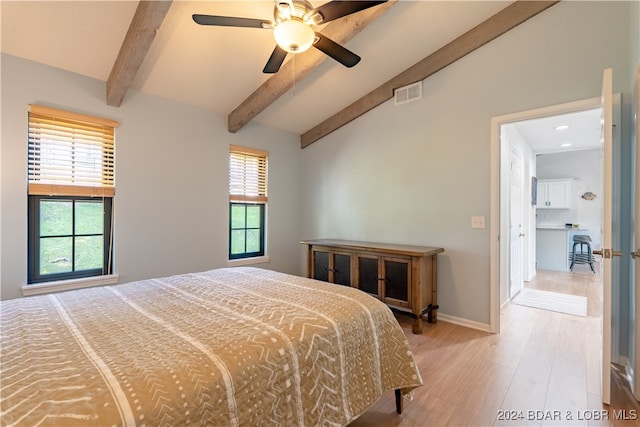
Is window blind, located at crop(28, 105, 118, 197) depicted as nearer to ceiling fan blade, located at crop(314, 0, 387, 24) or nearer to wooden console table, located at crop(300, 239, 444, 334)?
ceiling fan blade, located at crop(314, 0, 387, 24)

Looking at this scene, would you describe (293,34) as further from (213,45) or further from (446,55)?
(446,55)

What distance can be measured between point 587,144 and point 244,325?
6665 mm

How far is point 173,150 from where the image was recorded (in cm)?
330

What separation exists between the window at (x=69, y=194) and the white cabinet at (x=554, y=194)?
26.2 feet

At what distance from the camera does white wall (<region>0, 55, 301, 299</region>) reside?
241cm

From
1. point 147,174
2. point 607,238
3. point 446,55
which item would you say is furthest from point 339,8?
point 147,174

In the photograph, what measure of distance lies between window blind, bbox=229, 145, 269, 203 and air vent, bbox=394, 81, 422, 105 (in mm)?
1873

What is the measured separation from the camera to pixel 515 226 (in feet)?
14.3

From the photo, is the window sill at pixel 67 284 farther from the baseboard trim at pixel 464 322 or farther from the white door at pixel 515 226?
the white door at pixel 515 226

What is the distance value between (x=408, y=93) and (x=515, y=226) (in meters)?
2.55

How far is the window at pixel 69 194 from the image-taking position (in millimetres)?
2535

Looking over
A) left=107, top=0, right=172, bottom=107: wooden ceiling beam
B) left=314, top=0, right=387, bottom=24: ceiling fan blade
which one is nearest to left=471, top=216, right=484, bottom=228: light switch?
left=314, top=0, right=387, bottom=24: ceiling fan blade

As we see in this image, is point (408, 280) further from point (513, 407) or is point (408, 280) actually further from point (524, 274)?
point (524, 274)

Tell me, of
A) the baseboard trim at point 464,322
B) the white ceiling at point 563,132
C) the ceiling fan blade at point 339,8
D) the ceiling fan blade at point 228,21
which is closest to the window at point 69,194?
the ceiling fan blade at point 228,21
